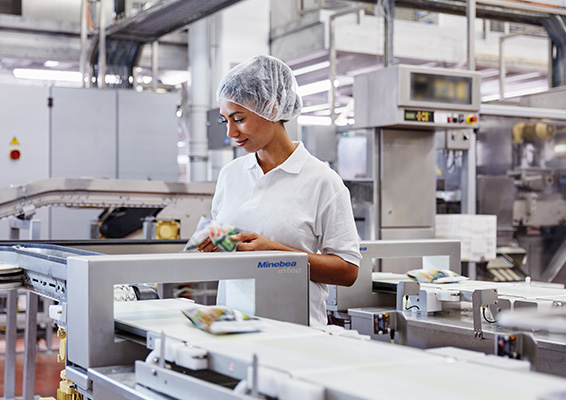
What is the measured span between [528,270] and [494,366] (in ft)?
13.8

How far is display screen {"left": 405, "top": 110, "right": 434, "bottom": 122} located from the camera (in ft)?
12.3

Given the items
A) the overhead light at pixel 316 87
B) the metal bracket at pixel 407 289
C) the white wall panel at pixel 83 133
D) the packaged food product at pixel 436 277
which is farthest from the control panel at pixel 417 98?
the overhead light at pixel 316 87

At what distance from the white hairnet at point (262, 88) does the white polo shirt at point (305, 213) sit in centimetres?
13

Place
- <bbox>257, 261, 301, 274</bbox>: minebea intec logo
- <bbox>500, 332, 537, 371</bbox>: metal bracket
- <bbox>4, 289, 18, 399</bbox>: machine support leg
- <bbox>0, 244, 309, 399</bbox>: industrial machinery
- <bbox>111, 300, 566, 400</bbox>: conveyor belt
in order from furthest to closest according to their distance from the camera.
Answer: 1. <bbox>4, 289, 18, 399</bbox>: machine support leg
2. <bbox>257, 261, 301, 274</bbox>: minebea intec logo
3. <bbox>0, 244, 309, 399</bbox>: industrial machinery
4. <bbox>500, 332, 537, 371</bbox>: metal bracket
5. <bbox>111, 300, 566, 400</bbox>: conveyor belt

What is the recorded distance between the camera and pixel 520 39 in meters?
7.95

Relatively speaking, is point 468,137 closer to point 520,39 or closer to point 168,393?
point 168,393

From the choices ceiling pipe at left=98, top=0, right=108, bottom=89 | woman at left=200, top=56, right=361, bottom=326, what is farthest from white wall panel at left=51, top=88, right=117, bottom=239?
woman at left=200, top=56, right=361, bottom=326

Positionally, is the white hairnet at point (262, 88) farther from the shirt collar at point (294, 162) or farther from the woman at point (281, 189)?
the shirt collar at point (294, 162)

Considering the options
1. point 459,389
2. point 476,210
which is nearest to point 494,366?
point 459,389

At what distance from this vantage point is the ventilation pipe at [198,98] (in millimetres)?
7441

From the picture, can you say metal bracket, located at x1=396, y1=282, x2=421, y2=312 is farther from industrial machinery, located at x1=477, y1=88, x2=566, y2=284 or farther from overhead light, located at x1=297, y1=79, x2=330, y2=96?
overhead light, located at x1=297, y1=79, x2=330, y2=96

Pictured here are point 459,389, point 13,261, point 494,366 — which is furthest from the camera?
point 13,261

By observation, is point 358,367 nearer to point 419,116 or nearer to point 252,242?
point 252,242

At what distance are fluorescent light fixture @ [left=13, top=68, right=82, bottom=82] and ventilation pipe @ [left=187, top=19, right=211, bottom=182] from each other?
1546mm
